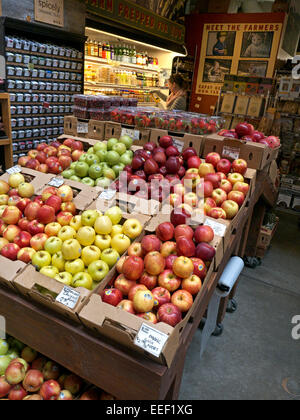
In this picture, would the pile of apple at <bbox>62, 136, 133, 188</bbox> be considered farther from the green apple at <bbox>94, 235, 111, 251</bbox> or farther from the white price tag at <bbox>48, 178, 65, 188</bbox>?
the green apple at <bbox>94, 235, 111, 251</bbox>

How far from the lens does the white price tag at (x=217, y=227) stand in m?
1.76

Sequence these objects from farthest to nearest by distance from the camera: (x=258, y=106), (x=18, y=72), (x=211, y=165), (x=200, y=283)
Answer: (x=258, y=106)
(x=18, y=72)
(x=211, y=165)
(x=200, y=283)

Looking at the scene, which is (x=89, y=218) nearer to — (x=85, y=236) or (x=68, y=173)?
(x=85, y=236)

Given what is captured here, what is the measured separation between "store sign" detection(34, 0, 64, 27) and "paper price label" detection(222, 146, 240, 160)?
376cm

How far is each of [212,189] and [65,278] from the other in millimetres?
1127

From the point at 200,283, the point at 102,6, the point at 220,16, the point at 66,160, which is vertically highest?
the point at 220,16

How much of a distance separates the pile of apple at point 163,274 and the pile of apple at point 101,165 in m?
0.77

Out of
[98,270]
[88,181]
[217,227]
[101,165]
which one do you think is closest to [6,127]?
[101,165]

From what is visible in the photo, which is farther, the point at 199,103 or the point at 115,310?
the point at 199,103

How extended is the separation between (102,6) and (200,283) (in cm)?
574

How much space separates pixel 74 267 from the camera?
1.57 m

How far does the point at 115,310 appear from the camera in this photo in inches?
50.2

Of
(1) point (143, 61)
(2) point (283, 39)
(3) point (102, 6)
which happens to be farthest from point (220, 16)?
(3) point (102, 6)
